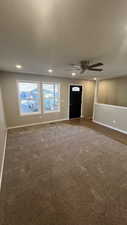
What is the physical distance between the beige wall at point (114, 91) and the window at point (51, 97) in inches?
108

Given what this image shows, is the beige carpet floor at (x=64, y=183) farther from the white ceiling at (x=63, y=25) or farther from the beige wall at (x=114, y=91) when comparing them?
the beige wall at (x=114, y=91)

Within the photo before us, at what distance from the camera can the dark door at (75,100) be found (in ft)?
19.0

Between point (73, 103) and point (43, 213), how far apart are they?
5050 millimetres

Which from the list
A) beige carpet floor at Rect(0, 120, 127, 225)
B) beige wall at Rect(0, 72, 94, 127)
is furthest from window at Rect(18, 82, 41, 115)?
beige carpet floor at Rect(0, 120, 127, 225)

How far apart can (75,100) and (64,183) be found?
4.67 meters

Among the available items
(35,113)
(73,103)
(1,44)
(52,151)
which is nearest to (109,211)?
(52,151)

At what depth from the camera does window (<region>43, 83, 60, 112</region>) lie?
505 cm

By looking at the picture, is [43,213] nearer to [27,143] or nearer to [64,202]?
[64,202]

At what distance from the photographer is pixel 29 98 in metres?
4.73

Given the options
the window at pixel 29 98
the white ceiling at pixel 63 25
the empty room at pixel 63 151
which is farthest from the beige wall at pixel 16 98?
the white ceiling at pixel 63 25

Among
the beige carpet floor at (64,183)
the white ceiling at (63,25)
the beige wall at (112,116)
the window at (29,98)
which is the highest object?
the white ceiling at (63,25)

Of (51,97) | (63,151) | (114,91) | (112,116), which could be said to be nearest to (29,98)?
(51,97)

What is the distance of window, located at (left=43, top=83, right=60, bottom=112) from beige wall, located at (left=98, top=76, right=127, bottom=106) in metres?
2.75

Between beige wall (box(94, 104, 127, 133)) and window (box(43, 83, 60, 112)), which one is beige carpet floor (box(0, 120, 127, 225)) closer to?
beige wall (box(94, 104, 127, 133))
